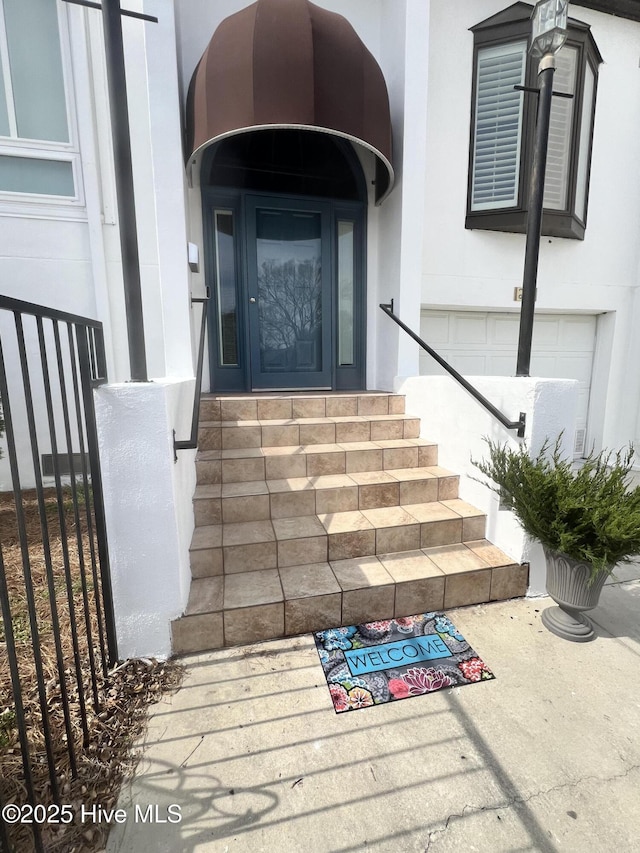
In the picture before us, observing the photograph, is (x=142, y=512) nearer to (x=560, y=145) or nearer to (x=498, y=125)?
(x=498, y=125)

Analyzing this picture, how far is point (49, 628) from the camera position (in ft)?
6.65

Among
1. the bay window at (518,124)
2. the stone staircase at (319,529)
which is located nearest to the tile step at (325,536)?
the stone staircase at (319,529)

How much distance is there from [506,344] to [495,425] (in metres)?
2.80

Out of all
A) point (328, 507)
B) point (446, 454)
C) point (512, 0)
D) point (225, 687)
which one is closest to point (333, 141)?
point (512, 0)

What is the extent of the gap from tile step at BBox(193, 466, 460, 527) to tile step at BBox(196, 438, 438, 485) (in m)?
0.05

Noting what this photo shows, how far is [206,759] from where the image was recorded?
1.43 meters

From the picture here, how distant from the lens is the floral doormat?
5.58 feet

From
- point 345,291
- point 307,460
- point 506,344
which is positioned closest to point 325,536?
point 307,460

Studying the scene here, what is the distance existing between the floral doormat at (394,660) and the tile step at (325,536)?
0.42m

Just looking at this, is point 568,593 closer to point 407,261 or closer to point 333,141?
point 407,261

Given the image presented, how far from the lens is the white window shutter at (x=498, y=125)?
411cm

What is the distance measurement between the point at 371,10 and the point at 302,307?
290 centimetres

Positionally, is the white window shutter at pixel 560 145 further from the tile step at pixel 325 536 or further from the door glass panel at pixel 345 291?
the tile step at pixel 325 536

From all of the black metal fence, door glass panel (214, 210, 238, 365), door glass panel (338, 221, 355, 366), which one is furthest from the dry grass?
door glass panel (338, 221, 355, 366)
